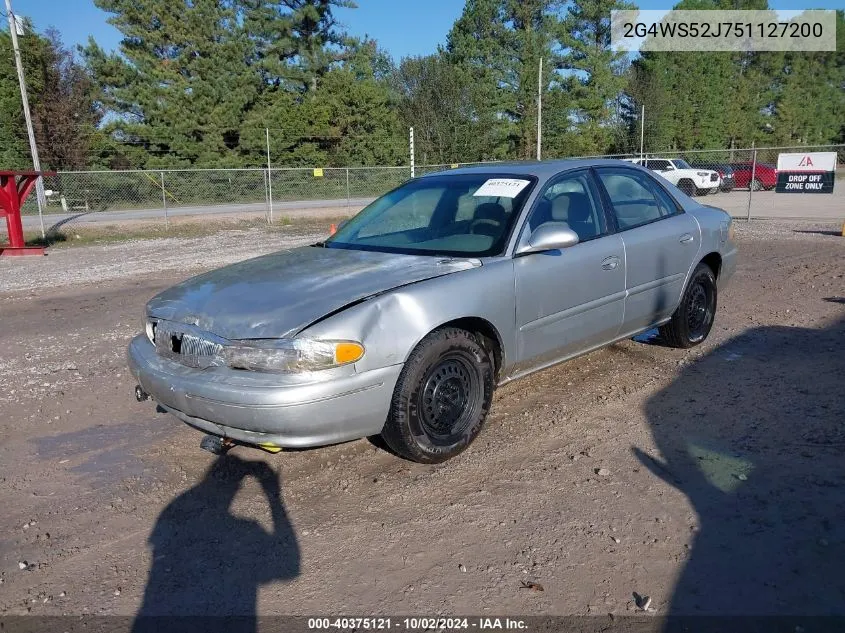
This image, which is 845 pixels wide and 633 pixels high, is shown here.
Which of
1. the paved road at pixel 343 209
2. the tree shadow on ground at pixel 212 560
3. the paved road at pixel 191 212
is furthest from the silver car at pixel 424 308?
the paved road at pixel 191 212

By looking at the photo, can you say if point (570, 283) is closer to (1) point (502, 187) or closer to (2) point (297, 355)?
(1) point (502, 187)

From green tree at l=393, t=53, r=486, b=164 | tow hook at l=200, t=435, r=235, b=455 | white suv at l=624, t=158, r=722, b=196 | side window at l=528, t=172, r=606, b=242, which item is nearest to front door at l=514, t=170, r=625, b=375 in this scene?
side window at l=528, t=172, r=606, b=242

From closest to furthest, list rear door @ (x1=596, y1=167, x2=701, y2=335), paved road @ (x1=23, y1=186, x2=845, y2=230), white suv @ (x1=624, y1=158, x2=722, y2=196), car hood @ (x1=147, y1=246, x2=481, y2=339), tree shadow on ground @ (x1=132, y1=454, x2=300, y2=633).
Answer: tree shadow on ground @ (x1=132, y1=454, x2=300, y2=633), car hood @ (x1=147, y1=246, x2=481, y2=339), rear door @ (x1=596, y1=167, x2=701, y2=335), paved road @ (x1=23, y1=186, x2=845, y2=230), white suv @ (x1=624, y1=158, x2=722, y2=196)

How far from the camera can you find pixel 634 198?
4980 millimetres

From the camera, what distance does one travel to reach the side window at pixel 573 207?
422 centimetres

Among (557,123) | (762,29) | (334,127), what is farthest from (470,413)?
(762,29)

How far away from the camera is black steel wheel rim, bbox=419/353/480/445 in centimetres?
350

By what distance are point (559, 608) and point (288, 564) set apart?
3.66 feet

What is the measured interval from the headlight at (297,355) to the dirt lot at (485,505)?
72cm

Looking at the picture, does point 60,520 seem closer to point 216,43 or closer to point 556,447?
point 556,447

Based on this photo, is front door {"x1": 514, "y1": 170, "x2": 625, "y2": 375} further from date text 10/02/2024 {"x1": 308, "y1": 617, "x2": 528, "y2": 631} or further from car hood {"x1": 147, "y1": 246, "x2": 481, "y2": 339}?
date text 10/02/2024 {"x1": 308, "y1": 617, "x2": 528, "y2": 631}

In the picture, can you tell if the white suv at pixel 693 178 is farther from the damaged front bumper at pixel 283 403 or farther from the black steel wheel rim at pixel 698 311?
the damaged front bumper at pixel 283 403

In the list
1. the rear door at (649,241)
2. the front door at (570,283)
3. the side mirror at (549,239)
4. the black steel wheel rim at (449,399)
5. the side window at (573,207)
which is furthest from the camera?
the rear door at (649,241)

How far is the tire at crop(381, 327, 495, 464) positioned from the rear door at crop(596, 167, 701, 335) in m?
1.50
